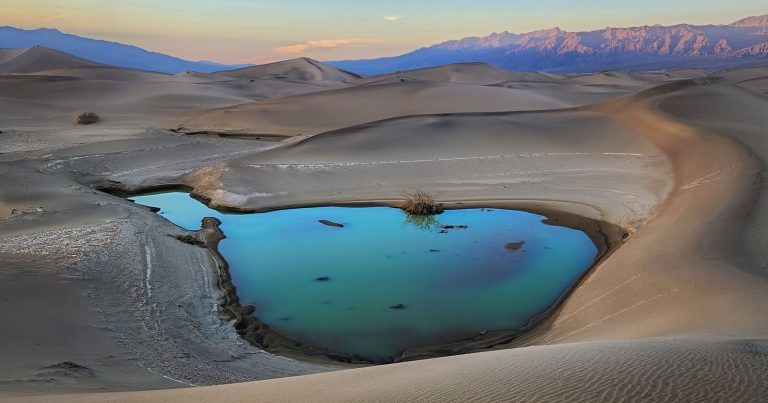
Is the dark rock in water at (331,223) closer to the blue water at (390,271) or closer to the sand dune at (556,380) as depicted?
the blue water at (390,271)

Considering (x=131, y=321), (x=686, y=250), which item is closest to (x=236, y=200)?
(x=131, y=321)

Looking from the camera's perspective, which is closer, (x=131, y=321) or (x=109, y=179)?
(x=131, y=321)

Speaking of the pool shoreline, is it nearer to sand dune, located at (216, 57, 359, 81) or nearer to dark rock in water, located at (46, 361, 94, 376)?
dark rock in water, located at (46, 361, 94, 376)

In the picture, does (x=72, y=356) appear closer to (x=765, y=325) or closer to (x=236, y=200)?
(x=765, y=325)

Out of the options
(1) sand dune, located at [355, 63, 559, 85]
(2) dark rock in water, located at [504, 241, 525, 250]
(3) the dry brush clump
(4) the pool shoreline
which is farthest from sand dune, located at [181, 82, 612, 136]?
(1) sand dune, located at [355, 63, 559, 85]

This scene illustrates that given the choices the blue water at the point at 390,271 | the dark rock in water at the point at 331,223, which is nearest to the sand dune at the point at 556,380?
the blue water at the point at 390,271

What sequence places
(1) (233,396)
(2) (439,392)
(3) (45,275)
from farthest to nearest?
(3) (45,275) → (1) (233,396) → (2) (439,392)
